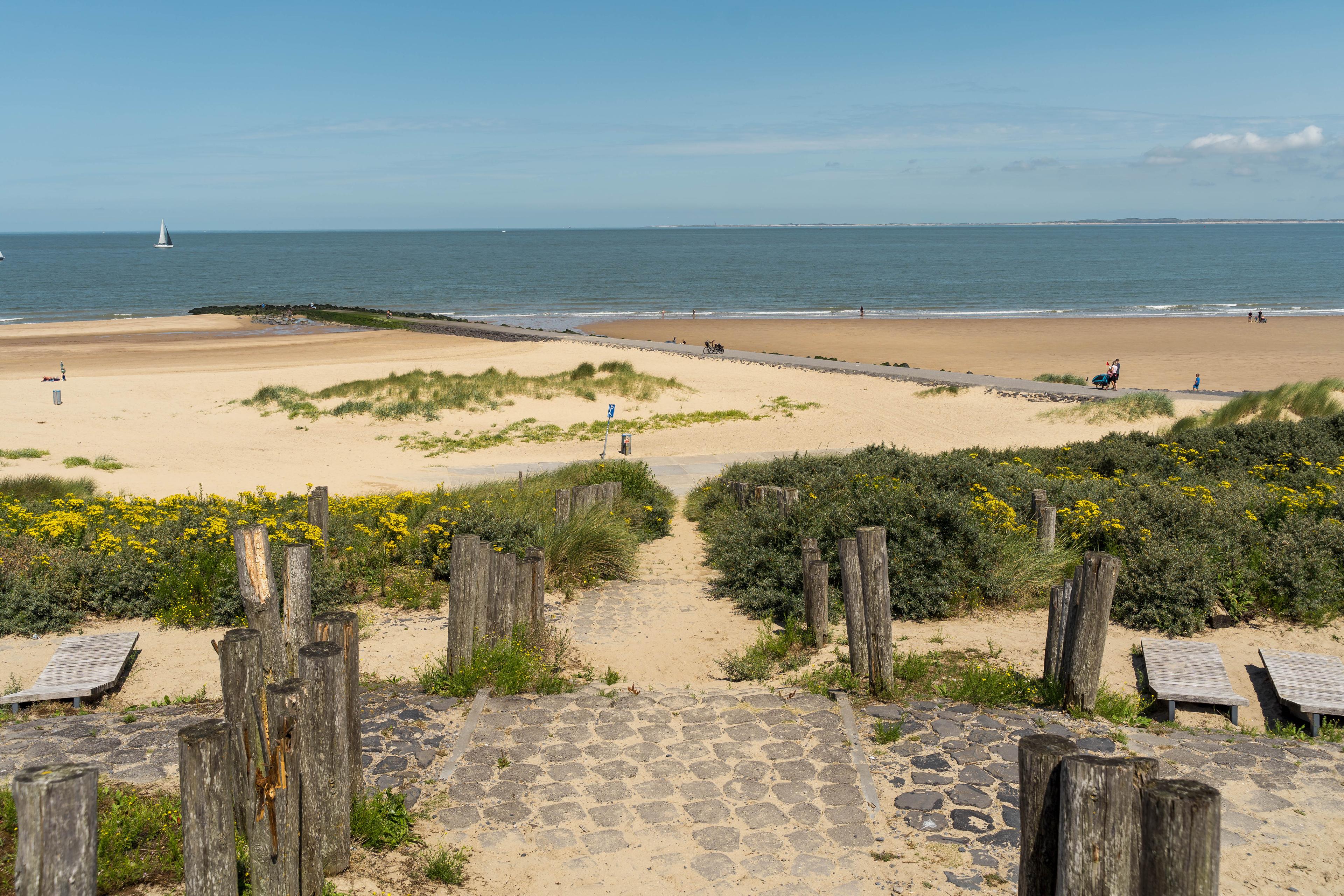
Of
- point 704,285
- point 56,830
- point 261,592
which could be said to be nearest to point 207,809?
point 56,830

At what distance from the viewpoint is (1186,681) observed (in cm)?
705

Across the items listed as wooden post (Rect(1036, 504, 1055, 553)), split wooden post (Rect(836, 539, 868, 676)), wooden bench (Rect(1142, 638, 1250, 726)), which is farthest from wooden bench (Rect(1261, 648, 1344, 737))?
split wooden post (Rect(836, 539, 868, 676))

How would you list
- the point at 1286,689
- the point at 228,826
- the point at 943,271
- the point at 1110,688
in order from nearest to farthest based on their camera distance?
the point at 228,826
the point at 1286,689
the point at 1110,688
the point at 943,271

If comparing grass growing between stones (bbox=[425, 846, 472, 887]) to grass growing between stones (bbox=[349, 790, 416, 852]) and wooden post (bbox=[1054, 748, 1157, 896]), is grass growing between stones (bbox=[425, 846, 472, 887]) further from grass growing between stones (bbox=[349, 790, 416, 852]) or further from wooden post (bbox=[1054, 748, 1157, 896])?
wooden post (bbox=[1054, 748, 1157, 896])

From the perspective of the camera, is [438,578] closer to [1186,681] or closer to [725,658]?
[725,658]

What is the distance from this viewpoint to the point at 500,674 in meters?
7.39

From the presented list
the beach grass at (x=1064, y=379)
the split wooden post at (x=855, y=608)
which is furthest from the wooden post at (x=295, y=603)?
the beach grass at (x=1064, y=379)

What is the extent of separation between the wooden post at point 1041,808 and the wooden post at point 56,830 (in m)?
3.55

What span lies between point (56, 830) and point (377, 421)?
21.7 meters

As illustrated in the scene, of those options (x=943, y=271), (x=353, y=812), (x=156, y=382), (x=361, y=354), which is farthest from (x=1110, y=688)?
(x=943, y=271)

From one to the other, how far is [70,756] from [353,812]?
222cm

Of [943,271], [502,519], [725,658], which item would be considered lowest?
[725,658]

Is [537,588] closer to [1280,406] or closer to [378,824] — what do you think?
[378,824]

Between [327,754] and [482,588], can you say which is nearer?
[327,754]
